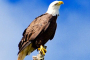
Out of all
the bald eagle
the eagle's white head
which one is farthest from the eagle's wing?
the eagle's white head

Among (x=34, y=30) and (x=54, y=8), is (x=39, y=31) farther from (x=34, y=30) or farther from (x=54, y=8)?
(x=54, y=8)

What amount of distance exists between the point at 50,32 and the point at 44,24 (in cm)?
33

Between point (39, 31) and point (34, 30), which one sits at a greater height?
point (34, 30)

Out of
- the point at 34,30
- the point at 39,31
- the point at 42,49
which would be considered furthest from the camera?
the point at 34,30

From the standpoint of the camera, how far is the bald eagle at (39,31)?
6727mm

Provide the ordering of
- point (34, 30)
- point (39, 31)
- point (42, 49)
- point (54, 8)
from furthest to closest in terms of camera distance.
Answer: point (54, 8), point (34, 30), point (39, 31), point (42, 49)

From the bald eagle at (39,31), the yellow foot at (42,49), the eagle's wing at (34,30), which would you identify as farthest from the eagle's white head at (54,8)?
the yellow foot at (42,49)

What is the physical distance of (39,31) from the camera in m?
6.71

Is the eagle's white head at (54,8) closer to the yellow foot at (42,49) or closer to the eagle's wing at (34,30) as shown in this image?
the eagle's wing at (34,30)

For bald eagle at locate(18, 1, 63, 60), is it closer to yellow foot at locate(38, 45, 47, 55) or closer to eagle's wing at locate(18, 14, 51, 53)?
eagle's wing at locate(18, 14, 51, 53)

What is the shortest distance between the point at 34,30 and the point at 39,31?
0.22 m

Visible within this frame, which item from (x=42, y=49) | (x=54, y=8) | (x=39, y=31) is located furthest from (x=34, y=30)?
(x=54, y=8)

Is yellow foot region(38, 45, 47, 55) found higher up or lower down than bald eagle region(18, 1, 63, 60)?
lower down

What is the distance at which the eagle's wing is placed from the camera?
22.1ft
